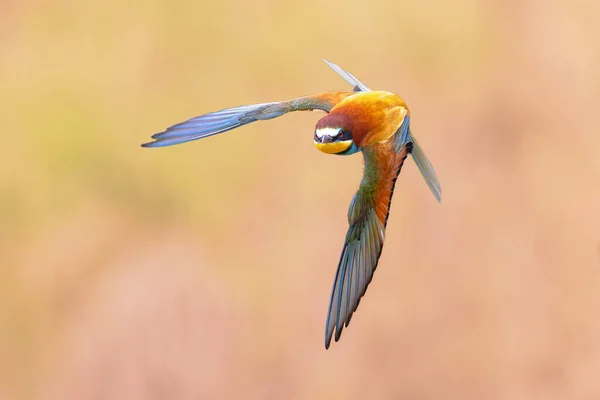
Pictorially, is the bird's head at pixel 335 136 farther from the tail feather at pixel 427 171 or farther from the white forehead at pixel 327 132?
the tail feather at pixel 427 171

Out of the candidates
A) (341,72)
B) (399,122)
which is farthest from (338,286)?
(341,72)

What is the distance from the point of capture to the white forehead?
1.82 feet

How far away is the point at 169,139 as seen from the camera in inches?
24.5

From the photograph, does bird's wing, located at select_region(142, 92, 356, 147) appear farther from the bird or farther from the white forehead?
the white forehead

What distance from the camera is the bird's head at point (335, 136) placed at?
0.54 metres

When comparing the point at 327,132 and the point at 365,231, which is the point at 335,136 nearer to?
the point at 327,132

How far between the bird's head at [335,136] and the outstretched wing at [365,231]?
0.13 feet

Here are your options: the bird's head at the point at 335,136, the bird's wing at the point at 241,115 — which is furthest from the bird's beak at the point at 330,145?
the bird's wing at the point at 241,115

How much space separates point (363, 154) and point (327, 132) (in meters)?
0.09

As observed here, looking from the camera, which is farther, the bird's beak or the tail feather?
the tail feather

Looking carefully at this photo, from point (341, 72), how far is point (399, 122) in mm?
180

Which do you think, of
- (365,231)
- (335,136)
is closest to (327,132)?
(335,136)

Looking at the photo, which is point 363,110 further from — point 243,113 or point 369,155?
point 243,113

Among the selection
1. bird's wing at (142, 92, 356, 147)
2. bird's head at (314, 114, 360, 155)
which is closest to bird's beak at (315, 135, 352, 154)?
Result: bird's head at (314, 114, 360, 155)
